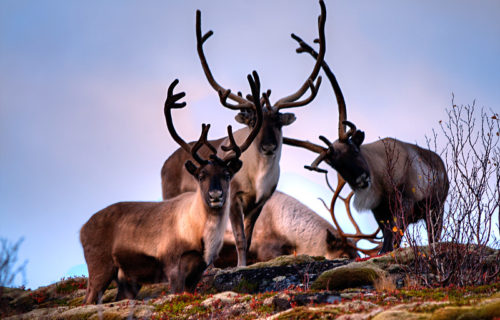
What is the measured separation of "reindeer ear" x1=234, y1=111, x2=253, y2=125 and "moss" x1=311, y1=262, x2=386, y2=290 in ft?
13.2

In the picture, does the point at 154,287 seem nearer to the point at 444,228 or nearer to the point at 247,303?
the point at 247,303

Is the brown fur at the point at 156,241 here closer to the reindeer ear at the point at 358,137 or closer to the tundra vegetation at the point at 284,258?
the tundra vegetation at the point at 284,258

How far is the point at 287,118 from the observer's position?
37.1ft

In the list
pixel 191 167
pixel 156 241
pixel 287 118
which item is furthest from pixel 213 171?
pixel 287 118

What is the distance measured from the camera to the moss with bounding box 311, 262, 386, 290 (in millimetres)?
7734

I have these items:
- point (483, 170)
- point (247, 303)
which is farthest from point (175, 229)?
point (483, 170)

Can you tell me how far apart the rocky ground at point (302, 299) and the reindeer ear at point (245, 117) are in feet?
8.60

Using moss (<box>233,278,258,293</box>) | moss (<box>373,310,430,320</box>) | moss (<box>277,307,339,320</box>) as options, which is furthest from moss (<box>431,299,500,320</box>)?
moss (<box>233,278,258,293</box>)

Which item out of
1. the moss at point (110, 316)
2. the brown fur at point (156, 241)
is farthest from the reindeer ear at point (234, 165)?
the moss at point (110, 316)

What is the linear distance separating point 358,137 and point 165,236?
456cm

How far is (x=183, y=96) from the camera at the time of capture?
10.1m

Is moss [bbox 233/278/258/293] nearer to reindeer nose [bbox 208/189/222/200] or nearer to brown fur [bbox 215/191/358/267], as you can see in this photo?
reindeer nose [bbox 208/189/222/200]

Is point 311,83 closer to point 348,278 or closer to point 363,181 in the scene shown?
point 363,181

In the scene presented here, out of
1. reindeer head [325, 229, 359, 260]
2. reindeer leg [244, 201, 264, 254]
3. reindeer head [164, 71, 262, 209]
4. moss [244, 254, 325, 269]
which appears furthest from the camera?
reindeer head [325, 229, 359, 260]
